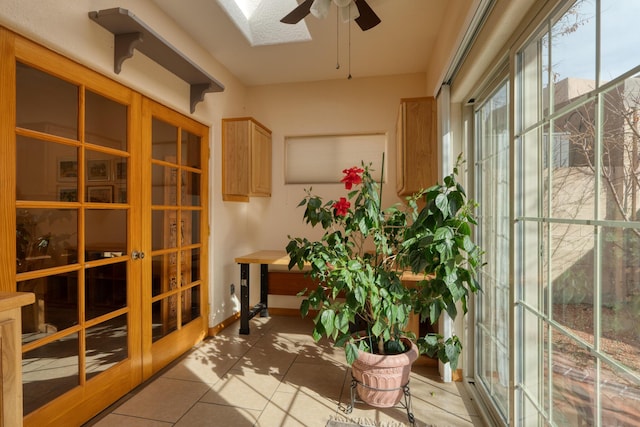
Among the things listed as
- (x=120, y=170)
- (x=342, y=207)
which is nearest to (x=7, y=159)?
Result: (x=120, y=170)

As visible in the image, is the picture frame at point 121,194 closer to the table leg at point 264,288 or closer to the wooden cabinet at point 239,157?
the wooden cabinet at point 239,157

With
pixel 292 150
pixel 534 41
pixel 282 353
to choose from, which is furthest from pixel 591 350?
pixel 292 150

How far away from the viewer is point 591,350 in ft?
3.33

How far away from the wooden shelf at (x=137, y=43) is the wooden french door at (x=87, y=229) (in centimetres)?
23

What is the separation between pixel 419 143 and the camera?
2605 millimetres

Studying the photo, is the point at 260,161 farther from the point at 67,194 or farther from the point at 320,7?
the point at 67,194

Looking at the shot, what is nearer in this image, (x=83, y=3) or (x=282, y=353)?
(x=83, y=3)

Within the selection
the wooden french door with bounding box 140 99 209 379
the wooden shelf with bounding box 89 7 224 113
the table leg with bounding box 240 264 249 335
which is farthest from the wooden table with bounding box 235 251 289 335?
the wooden shelf with bounding box 89 7 224 113

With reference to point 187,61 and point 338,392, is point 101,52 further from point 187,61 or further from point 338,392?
point 338,392

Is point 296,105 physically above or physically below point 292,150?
above

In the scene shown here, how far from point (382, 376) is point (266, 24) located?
9.76 ft

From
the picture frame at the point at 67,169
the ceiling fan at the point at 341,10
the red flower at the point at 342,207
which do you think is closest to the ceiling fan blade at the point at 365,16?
the ceiling fan at the point at 341,10

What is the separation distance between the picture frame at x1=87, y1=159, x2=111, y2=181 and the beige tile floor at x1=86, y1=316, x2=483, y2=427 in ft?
4.69

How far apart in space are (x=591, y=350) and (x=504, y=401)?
1.02m
